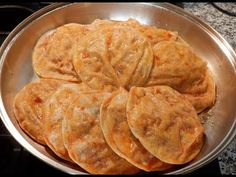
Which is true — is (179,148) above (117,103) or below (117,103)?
below

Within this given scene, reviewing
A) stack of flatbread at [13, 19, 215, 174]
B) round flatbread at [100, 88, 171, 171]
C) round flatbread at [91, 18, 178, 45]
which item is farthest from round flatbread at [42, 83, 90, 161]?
round flatbread at [91, 18, 178, 45]

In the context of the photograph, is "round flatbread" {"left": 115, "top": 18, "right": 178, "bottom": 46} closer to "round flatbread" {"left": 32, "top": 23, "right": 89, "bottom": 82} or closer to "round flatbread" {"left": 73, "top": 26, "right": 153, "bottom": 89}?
"round flatbread" {"left": 73, "top": 26, "right": 153, "bottom": 89}

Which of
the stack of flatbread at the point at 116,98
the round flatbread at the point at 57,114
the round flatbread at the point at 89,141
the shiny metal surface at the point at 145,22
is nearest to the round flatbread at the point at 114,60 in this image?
the stack of flatbread at the point at 116,98

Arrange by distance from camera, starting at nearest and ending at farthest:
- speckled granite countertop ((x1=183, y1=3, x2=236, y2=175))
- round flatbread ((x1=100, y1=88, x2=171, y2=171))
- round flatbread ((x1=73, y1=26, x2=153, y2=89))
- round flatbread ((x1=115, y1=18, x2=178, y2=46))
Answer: round flatbread ((x1=100, y1=88, x2=171, y2=171)) → round flatbread ((x1=73, y1=26, x2=153, y2=89)) → round flatbread ((x1=115, y1=18, x2=178, y2=46)) → speckled granite countertop ((x1=183, y1=3, x2=236, y2=175))

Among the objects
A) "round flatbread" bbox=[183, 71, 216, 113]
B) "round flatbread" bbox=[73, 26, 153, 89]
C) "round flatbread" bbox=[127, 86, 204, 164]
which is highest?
"round flatbread" bbox=[73, 26, 153, 89]

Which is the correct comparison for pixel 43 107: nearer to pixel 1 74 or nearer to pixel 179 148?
pixel 1 74

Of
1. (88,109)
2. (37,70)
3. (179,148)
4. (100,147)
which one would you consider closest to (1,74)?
(37,70)
